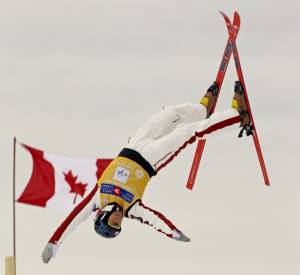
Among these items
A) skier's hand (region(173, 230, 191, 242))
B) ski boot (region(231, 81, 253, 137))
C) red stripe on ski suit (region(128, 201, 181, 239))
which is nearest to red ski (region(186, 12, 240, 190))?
ski boot (region(231, 81, 253, 137))

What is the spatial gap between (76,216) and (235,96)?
4.18 meters

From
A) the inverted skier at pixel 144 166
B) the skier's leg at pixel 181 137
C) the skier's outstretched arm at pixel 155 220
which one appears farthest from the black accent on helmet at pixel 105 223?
the skier's leg at pixel 181 137

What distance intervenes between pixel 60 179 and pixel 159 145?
2.48m

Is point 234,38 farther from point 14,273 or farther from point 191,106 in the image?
point 14,273

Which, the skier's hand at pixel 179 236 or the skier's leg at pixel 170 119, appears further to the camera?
the skier's leg at pixel 170 119

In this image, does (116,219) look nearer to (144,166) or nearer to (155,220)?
(155,220)

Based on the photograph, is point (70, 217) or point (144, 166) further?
point (144, 166)

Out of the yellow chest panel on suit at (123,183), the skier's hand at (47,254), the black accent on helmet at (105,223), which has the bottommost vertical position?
the skier's hand at (47,254)

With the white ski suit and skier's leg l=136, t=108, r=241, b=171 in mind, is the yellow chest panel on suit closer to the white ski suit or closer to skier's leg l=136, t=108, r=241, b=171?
the white ski suit

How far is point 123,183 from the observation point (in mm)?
16141

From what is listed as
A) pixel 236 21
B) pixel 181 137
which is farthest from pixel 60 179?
pixel 236 21

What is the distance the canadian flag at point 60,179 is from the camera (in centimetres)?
1769

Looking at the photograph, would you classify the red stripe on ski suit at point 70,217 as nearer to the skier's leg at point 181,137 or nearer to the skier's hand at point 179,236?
the skier's leg at point 181,137

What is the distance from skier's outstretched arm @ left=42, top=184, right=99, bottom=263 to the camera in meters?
16.0
